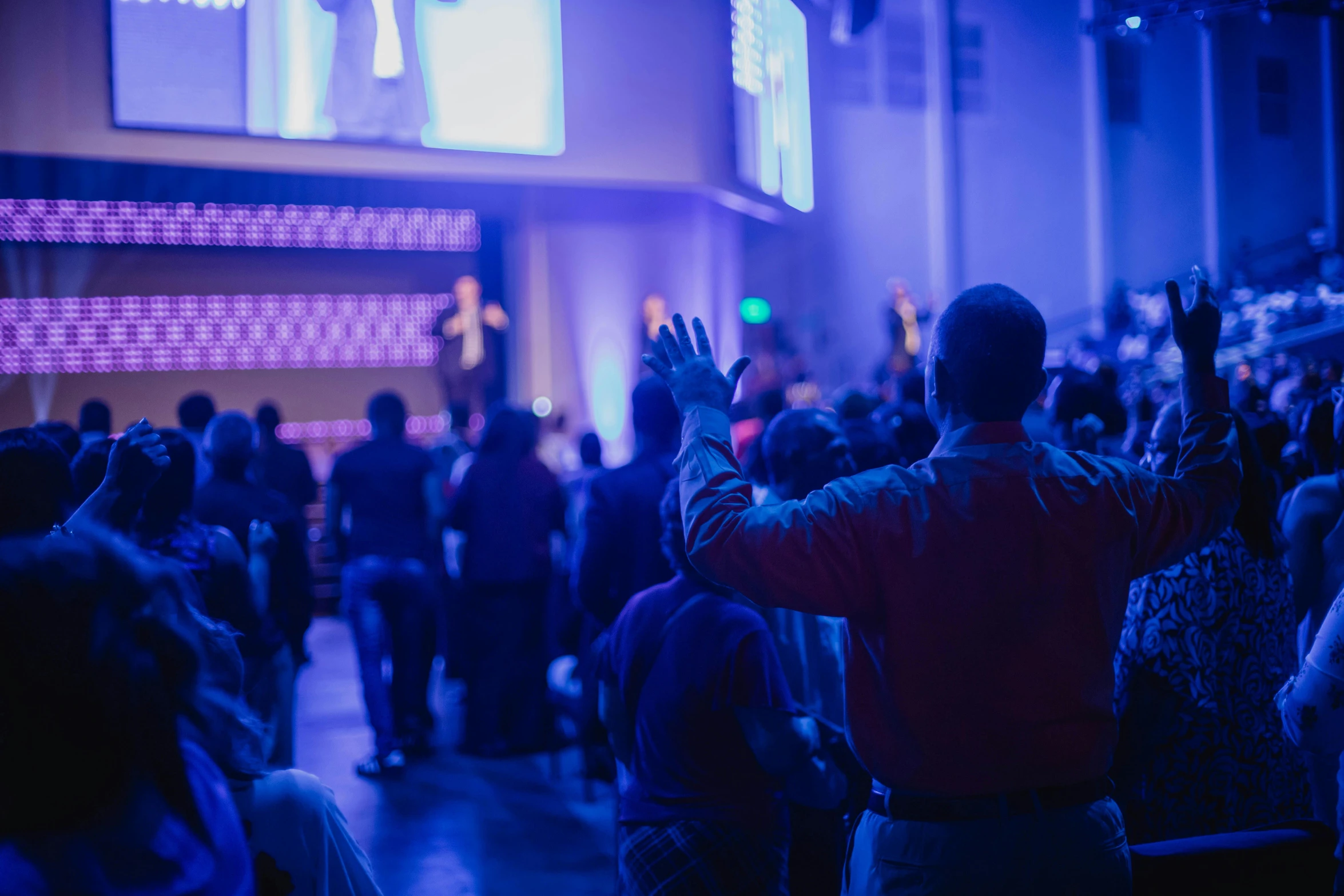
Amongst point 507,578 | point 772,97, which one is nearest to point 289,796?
point 507,578

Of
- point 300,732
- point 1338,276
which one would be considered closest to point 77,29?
point 300,732

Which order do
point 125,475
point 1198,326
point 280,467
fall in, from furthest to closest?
point 280,467, point 125,475, point 1198,326

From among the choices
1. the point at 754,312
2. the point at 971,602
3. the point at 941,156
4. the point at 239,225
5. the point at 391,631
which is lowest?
the point at 391,631

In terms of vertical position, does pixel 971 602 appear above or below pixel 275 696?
above

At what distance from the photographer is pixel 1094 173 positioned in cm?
1897

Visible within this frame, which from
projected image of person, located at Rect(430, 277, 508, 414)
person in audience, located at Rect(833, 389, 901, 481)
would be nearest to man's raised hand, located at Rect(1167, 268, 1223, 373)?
person in audience, located at Rect(833, 389, 901, 481)

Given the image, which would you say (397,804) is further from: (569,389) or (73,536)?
(569,389)

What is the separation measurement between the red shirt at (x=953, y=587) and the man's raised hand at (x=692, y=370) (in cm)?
3

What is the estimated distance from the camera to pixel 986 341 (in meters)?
1.49

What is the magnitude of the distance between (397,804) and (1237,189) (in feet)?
68.3

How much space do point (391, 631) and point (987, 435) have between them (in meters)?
3.91

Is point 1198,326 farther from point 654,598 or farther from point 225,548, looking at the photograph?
point 225,548

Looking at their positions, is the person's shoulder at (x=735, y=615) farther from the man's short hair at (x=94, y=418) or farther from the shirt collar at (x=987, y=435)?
the man's short hair at (x=94, y=418)

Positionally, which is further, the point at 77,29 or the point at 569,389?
the point at 569,389
